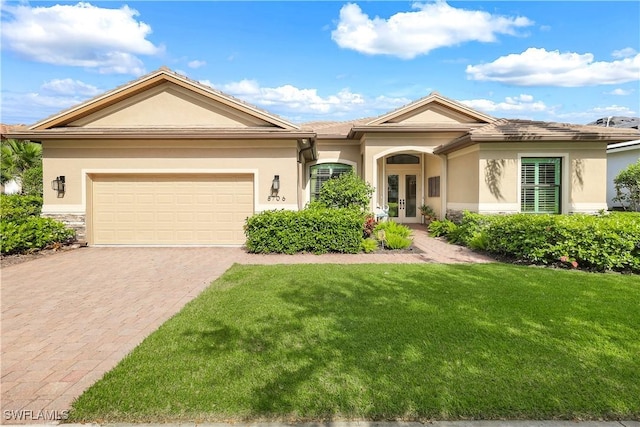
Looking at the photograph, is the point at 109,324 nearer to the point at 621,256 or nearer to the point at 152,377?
the point at 152,377

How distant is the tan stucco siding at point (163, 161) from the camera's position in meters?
11.1

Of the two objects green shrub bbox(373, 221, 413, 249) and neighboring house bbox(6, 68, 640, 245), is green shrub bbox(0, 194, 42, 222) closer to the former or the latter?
neighboring house bbox(6, 68, 640, 245)

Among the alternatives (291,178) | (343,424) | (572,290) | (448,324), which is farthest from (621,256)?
(291,178)

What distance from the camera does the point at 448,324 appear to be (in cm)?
445

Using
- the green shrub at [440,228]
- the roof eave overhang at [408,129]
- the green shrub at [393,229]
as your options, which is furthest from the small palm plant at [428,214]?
the green shrub at [393,229]

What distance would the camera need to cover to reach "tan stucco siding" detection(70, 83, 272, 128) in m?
11.4

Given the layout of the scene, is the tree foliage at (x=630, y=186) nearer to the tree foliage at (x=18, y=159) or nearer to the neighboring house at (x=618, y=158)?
the neighboring house at (x=618, y=158)

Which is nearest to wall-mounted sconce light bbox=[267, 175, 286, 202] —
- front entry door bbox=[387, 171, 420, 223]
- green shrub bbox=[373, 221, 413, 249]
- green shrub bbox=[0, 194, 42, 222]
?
green shrub bbox=[373, 221, 413, 249]

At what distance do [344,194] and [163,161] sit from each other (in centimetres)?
601

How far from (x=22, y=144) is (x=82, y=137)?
33.8 ft

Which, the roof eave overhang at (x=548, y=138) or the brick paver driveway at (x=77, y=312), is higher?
the roof eave overhang at (x=548, y=138)

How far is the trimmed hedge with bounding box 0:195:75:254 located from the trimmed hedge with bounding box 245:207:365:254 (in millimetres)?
5915

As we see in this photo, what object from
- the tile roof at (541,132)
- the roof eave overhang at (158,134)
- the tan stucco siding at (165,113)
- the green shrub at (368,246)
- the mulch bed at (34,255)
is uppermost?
the tan stucco siding at (165,113)

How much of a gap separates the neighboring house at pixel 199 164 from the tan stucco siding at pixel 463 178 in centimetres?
31
